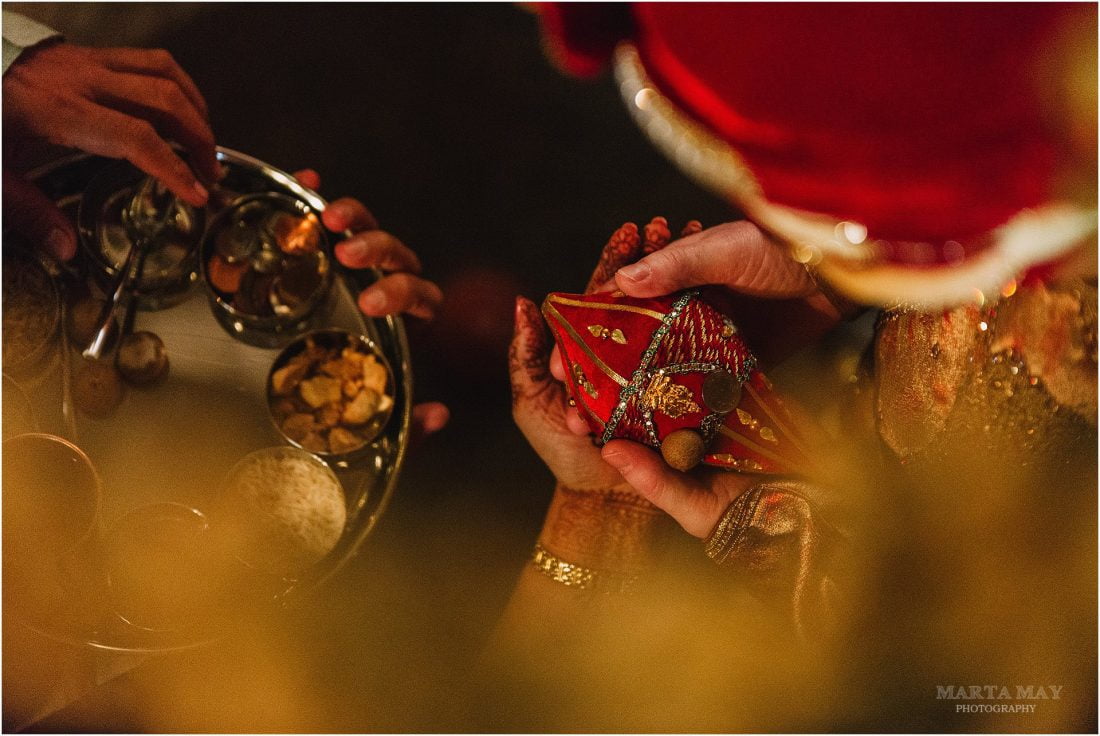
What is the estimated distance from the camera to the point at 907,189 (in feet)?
1.20

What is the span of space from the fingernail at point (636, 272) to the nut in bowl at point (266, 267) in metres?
0.39

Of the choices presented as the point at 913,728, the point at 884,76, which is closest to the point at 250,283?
the point at 884,76

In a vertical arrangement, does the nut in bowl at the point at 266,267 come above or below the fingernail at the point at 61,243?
above

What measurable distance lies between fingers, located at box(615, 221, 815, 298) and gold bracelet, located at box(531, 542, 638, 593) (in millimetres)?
454

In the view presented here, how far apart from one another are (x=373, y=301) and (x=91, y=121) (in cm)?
41

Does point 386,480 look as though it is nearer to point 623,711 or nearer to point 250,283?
point 250,283

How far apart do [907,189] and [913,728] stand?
2.85 feet

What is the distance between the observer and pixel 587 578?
3.17 feet

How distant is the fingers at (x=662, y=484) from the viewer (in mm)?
741

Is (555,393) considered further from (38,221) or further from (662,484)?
(38,221)

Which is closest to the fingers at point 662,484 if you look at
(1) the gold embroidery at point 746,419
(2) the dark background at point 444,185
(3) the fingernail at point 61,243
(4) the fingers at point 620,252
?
(1) the gold embroidery at point 746,419

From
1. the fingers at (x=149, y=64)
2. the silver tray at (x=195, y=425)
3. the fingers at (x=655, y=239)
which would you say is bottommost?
the silver tray at (x=195, y=425)

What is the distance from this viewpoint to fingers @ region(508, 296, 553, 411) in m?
0.93

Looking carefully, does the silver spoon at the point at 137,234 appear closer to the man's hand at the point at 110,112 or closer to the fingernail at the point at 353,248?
the man's hand at the point at 110,112
